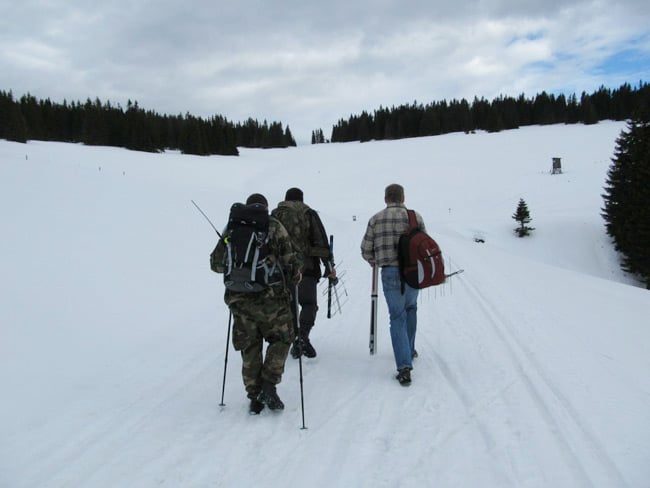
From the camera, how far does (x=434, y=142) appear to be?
234 ft

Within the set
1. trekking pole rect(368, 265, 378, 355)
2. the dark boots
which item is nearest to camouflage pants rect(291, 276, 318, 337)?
trekking pole rect(368, 265, 378, 355)

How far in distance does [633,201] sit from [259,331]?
25460 mm

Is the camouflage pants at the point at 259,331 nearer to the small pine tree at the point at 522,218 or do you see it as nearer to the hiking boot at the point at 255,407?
the hiking boot at the point at 255,407

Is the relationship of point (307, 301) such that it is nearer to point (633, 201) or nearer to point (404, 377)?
point (404, 377)

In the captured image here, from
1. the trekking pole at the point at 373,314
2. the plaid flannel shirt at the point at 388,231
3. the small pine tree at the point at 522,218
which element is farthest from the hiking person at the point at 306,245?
the small pine tree at the point at 522,218

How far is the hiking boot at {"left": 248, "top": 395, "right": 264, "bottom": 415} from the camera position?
409 cm

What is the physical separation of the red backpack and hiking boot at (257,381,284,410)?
5.99ft

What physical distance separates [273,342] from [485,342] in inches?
130

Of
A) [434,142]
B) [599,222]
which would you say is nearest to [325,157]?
[434,142]

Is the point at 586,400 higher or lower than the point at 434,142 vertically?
lower

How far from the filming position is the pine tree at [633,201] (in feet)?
70.8

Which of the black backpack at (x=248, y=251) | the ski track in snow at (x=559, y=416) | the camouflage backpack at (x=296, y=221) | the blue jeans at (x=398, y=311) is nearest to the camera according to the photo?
the ski track in snow at (x=559, y=416)

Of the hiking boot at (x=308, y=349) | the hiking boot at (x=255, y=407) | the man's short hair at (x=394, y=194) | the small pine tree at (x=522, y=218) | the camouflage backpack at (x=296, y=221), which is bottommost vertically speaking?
the small pine tree at (x=522, y=218)

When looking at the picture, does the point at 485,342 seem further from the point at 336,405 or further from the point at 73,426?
the point at 73,426
